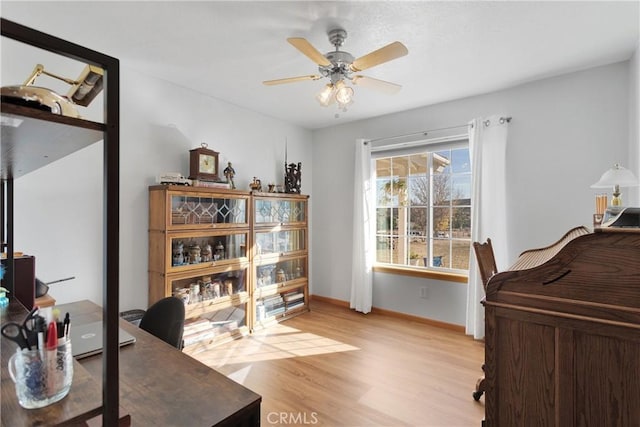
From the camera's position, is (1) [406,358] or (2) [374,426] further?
(1) [406,358]

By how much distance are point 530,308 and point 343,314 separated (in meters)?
2.97

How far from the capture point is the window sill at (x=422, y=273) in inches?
131

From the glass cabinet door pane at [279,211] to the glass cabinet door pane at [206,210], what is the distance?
225 mm

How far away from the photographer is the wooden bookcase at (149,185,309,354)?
2688 millimetres

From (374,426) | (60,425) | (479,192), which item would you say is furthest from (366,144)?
(60,425)

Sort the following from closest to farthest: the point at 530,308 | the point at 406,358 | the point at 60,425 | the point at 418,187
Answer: the point at 60,425
the point at 530,308
the point at 406,358
the point at 418,187

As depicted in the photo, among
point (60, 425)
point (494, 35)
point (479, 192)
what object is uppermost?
point (494, 35)

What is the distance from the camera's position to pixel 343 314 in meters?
3.90

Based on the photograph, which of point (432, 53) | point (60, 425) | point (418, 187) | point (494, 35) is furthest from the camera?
point (418, 187)

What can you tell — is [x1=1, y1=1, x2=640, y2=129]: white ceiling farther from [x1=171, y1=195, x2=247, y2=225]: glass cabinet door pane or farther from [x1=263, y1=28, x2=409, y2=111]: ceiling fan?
[x1=171, y1=195, x2=247, y2=225]: glass cabinet door pane

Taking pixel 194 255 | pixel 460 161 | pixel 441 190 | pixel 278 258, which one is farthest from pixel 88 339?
pixel 460 161

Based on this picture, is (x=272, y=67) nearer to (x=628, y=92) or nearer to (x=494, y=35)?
(x=494, y=35)

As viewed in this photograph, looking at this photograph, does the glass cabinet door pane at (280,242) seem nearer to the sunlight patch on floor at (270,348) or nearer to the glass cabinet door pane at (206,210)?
the glass cabinet door pane at (206,210)

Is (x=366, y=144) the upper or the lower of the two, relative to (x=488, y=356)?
upper
